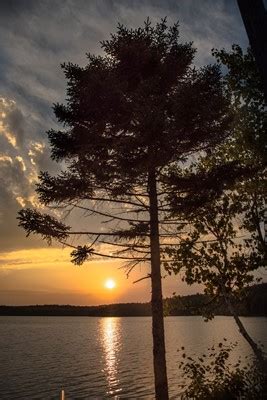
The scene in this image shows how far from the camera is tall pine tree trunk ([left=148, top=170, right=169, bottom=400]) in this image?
13.9 metres

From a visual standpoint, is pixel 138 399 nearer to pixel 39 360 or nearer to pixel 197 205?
pixel 197 205

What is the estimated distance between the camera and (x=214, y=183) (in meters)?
15.4

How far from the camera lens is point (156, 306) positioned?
47.3 ft

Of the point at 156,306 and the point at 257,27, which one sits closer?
the point at 257,27

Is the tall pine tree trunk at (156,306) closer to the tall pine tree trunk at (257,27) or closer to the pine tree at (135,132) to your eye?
the pine tree at (135,132)

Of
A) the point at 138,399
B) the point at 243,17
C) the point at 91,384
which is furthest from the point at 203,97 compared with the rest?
the point at 91,384

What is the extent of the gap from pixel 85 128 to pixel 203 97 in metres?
4.54

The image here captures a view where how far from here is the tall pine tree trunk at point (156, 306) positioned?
13914 millimetres

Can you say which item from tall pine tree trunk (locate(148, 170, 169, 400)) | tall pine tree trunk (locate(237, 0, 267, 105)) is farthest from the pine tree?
tall pine tree trunk (locate(237, 0, 267, 105))

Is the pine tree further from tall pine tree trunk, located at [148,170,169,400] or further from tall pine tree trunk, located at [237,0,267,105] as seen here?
tall pine tree trunk, located at [237,0,267,105]

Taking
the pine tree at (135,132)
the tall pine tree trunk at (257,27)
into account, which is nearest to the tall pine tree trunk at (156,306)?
the pine tree at (135,132)

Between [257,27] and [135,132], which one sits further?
[135,132]

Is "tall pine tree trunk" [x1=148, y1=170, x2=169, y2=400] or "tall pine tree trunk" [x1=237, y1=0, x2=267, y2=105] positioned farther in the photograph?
"tall pine tree trunk" [x1=148, y1=170, x2=169, y2=400]

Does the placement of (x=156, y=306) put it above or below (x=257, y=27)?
below
